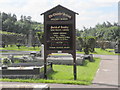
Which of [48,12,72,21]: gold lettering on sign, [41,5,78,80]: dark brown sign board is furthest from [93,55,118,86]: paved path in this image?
[48,12,72,21]: gold lettering on sign

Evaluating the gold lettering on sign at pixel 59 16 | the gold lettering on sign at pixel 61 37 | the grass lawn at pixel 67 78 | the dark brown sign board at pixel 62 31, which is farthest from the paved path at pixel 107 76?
the gold lettering on sign at pixel 59 16

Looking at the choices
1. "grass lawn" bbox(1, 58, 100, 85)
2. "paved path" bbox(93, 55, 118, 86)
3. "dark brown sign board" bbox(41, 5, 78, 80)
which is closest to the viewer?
"grass lawn" bbox(1, 58, 100, 85)

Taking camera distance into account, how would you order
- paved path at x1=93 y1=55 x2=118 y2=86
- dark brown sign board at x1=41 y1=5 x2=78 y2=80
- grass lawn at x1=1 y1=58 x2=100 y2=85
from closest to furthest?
grass lawn at x1=1 y1=58 x2=100 y2=85 < paved path at x1=93 y1=55 x2=118 y2=86 < dark brown sign board at x1=41 y1=5 x2=78 y2=80

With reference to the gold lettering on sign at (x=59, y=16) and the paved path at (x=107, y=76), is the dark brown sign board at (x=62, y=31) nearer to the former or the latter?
the gold lettering on sign at (x=59, y=16)

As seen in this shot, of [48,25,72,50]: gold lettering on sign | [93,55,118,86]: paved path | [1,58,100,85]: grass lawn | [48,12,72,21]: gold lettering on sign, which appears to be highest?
[48,12,72,21]: gold lettering on sign

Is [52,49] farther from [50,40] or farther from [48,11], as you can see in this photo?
[48,11]

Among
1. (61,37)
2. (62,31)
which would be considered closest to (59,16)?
(62,31)

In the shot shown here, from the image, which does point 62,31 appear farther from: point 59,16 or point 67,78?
point 67,78

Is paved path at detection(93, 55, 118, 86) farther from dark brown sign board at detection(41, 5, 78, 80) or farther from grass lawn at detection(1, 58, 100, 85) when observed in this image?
dark brown sign board at detection(41, 5, 78, 80)

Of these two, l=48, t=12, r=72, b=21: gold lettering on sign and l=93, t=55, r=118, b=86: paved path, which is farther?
l=48, t=12, r=72, b=21: gold lettering on sign

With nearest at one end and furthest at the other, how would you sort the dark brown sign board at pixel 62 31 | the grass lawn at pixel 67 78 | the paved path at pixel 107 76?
the grass lawn at pixel 67 78, the paved path at pixel 107 76, the dark brown sign board at pixel 62 31

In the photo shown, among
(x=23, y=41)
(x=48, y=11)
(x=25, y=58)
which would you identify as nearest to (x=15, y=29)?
(x=23, y=41)

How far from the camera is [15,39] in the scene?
6725 cm

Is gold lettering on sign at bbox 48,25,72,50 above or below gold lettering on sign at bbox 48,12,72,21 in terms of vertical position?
below
